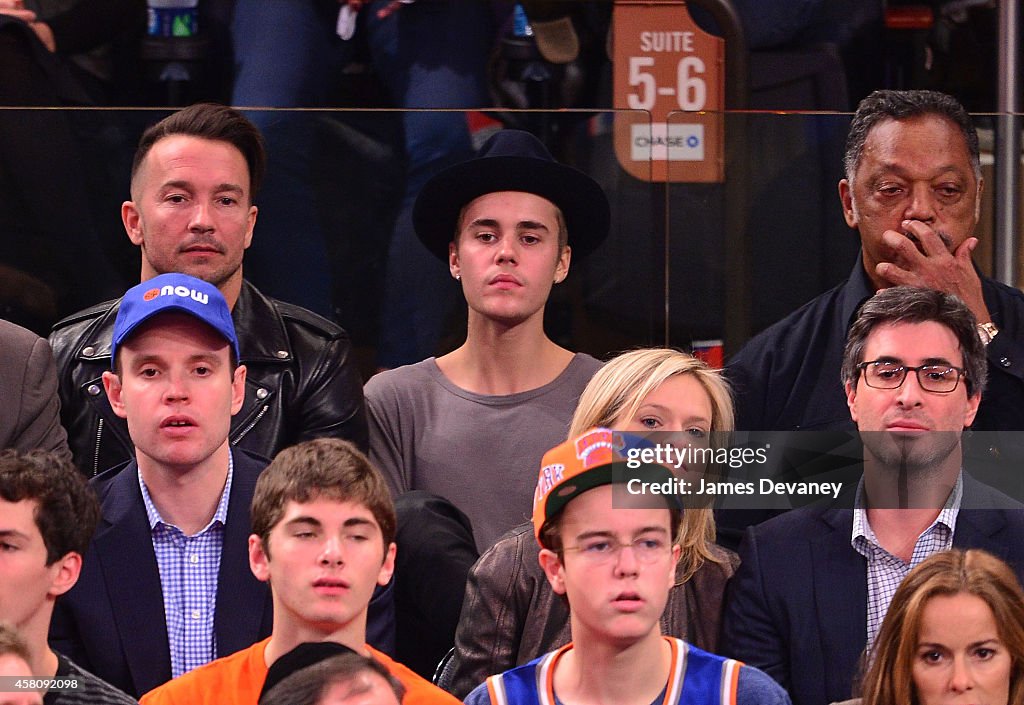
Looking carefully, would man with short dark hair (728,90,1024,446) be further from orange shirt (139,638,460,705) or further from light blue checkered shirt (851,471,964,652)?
orange shirt (139,638,460,705)

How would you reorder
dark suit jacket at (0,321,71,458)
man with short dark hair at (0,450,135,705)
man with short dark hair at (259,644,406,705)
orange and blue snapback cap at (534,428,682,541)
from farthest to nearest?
dark suit jacket at (0,321,71,458) → orange and blue snapback cap at (534,428,682,541) → man with short dark hair at (0,450,135,705) → man with short dark hair at (259,644,406,705)

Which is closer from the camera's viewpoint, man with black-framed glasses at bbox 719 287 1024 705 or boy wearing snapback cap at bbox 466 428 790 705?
boy wearing snapback cap at bbox 466 428 790 705

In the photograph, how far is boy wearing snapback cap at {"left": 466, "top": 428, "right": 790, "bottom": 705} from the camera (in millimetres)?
3008

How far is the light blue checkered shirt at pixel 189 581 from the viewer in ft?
10.8

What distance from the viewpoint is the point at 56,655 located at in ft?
9.97

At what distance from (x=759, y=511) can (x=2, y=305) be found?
1763mm

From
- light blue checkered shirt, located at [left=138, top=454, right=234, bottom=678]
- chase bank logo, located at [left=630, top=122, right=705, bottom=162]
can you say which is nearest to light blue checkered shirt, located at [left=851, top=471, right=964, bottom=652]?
chase bank logo, located at [left=630, top=122, right=705, bottom=162]

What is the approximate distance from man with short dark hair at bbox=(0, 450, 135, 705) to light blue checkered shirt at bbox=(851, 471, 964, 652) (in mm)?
1387

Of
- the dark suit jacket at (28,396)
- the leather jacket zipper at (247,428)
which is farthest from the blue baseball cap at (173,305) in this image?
the leather jacket zipper at (247,428)

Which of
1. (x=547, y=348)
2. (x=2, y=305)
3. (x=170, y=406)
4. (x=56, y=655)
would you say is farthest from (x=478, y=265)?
(x=56, y=655)

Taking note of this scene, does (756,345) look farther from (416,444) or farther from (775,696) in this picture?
(775,696)

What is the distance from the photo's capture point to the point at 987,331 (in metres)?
3.78

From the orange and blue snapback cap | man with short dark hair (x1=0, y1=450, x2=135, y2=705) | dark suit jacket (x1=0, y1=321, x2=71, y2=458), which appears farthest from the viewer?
dark suit jacket (x1=0, y1=321, x2=71, y2=458)

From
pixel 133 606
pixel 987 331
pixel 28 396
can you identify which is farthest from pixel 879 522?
pixel 28 396
